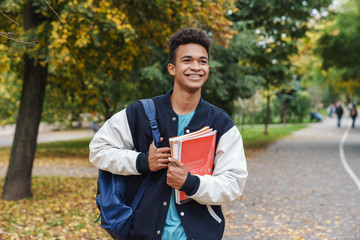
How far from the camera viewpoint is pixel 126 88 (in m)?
13.7

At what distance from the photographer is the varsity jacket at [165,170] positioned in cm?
219

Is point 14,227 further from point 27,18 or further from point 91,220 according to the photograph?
point 27,18

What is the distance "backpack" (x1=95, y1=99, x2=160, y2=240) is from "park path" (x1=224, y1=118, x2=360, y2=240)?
403 centimetres

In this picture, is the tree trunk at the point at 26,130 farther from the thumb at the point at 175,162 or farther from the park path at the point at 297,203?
the thumb at the point at 175,162

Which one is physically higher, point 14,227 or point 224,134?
point 224,134

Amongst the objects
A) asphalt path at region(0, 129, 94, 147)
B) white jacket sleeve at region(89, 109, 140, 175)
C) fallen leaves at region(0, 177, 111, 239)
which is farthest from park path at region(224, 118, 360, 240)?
asphalt path at region(0, 129, 94, 147)

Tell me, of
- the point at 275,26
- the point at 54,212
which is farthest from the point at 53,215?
the point at 275,26

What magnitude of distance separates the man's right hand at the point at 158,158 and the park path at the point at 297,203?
13.7ft

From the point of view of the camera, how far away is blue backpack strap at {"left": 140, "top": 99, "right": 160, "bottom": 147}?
87.5 inches

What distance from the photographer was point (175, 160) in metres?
2.12

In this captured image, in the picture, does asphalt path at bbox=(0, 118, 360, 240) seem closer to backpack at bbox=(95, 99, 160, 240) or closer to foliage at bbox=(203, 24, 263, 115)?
foliage at bbox=(203, 24, 263, 115)

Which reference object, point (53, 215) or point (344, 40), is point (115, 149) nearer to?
point (53, 215)

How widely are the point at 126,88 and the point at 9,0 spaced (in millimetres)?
7700

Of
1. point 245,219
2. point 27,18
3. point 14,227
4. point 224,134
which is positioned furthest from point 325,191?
point 224,134
